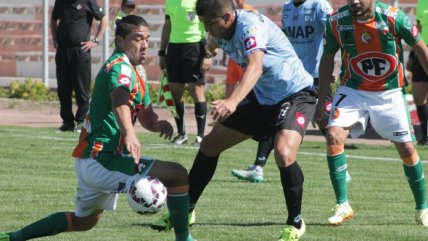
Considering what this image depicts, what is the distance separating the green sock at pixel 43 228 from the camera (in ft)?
25.8

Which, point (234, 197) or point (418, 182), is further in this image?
point (234, 197)

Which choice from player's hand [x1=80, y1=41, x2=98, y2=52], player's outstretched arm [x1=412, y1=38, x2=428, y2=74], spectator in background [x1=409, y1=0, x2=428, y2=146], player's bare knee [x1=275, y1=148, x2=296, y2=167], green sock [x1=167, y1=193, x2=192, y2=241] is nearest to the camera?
green sock [x1=167, y1=193, x2=192, y2=241]

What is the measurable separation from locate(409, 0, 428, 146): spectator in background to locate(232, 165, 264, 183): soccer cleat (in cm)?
474

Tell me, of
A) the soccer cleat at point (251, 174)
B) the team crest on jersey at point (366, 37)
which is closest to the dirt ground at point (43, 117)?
the soccer cleat at point (251, 174)

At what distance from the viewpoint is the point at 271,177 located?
519 inches

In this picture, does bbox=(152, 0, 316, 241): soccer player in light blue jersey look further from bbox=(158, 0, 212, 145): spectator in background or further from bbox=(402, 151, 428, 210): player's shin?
bbox=(158, 0, 212, 145): spectator in background

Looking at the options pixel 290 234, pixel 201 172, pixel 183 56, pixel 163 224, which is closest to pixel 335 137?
pixel 201 172

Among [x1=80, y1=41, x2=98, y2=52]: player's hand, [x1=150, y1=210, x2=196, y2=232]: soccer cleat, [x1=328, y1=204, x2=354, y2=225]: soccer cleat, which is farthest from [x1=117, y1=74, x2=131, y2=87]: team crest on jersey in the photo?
[x1=80, y1=41, x2=98, y2=52]: player's hand

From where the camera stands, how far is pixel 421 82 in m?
17.1

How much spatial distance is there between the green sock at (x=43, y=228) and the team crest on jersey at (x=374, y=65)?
10.1 ft

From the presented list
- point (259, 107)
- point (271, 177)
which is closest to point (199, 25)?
point (271, 177)

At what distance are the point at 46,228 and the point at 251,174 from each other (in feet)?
16.3

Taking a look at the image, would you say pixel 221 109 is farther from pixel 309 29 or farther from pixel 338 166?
pixel 309 29

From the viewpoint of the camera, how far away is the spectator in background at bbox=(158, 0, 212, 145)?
16203 mm
